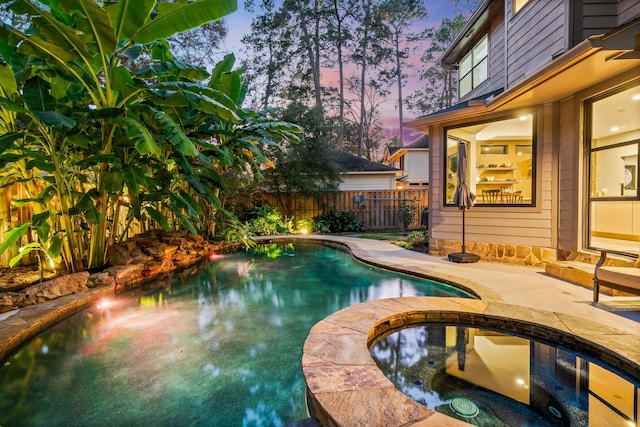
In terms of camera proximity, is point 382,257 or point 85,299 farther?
point 382,257

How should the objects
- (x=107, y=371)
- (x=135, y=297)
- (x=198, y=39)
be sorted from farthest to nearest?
(x=198, y=39), (x=135, y=297), (x=107, y=371)

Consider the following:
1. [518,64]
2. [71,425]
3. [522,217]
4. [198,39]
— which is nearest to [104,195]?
[71,425]

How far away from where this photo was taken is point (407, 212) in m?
11.8

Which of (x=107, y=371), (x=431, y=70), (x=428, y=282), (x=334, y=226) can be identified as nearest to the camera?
(x=107, y=371)

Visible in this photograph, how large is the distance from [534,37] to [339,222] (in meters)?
8.26

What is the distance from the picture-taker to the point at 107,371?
264 cm

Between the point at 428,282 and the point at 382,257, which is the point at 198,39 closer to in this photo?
the point at 382,257

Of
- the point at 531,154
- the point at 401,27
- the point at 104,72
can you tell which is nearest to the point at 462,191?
the point at 531,154

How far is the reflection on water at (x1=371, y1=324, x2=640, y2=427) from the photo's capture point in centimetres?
195

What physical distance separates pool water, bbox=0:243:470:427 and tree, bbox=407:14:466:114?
21.9 meters

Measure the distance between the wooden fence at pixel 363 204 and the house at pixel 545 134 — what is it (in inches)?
181

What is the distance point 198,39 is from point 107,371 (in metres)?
15.5

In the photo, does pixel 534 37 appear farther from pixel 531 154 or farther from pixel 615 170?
pixel 615 170

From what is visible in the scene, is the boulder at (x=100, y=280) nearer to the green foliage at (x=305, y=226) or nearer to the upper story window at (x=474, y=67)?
the green foliage at (x=305, y=226)
